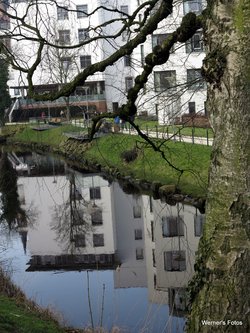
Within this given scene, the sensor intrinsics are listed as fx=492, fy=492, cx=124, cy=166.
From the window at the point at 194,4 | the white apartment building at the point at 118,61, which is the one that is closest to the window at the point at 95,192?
the white apartment building at the point at 118,61

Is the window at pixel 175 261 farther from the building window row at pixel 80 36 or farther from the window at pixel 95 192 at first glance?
the window at pixel 95 192

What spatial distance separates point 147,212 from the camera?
18.0 metres

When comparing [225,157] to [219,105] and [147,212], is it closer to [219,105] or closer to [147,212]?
[219,105]

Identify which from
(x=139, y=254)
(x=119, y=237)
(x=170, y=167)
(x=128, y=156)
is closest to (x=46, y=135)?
(x=128, y=156)

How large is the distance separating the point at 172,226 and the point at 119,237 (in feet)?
7.42

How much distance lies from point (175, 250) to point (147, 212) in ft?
15.1

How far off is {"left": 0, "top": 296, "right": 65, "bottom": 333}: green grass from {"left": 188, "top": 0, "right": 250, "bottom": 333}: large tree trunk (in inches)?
160

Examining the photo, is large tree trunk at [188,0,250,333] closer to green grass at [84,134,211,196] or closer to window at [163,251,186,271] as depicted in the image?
window at [163,251,186,271]

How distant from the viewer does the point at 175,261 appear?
12.0 meters

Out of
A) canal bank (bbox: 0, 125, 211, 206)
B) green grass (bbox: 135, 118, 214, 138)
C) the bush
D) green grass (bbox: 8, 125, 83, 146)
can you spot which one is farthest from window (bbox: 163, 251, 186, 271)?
green grass (bbox: 8, 125, 83, 146)

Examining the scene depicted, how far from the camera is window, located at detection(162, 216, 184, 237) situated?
1462 cm

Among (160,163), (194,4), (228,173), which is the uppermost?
(194,4)

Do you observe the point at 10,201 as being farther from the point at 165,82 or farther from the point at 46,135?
the point at 46,135

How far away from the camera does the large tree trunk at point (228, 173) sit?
8.32 ft
